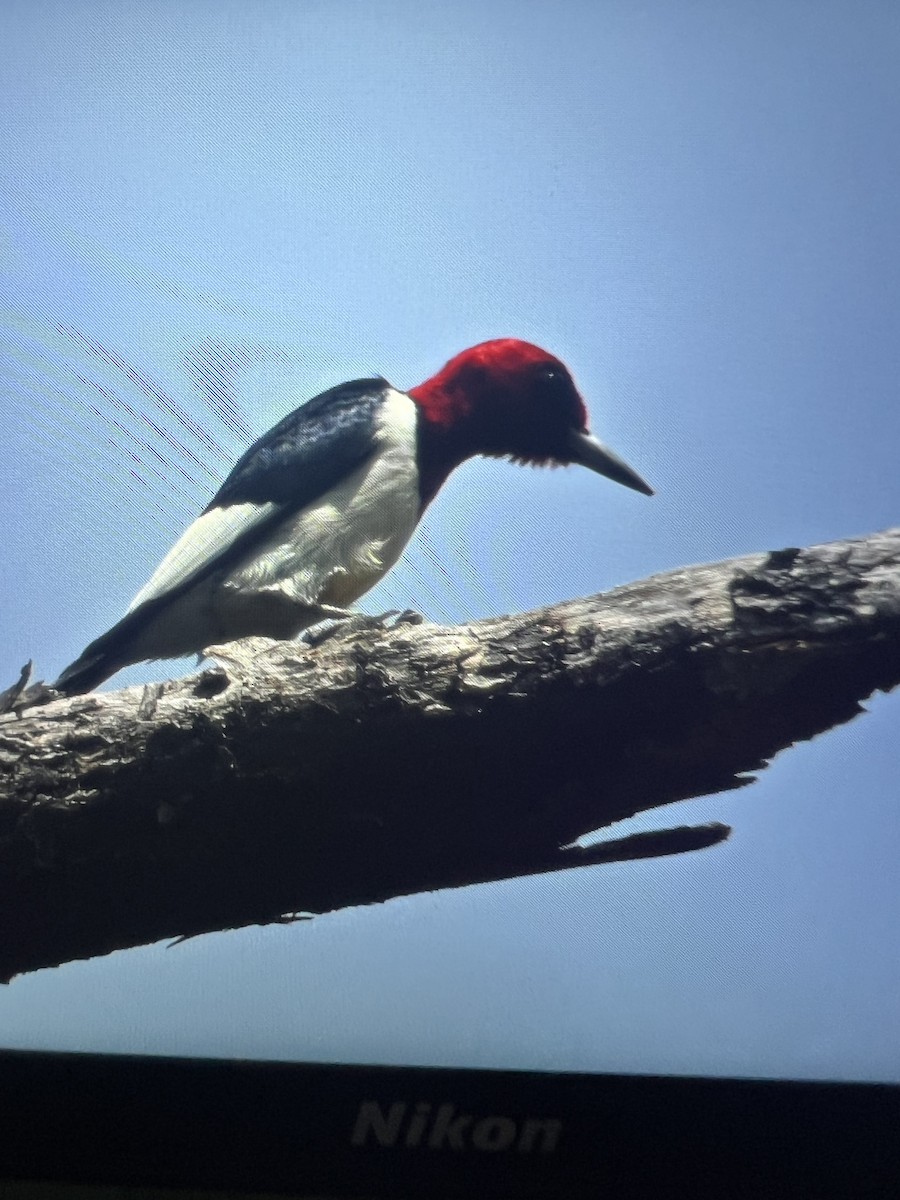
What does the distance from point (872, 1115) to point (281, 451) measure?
96cm

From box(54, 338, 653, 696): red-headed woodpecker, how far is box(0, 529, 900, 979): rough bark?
25cm

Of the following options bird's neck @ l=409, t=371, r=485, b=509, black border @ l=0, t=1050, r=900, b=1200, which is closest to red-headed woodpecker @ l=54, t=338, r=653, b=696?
bird's neck @ l=409, t=371, r=485, b=509

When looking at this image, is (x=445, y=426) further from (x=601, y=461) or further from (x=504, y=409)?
(x=601, y=461)

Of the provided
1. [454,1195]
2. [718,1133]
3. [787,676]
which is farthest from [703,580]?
[454,1195]

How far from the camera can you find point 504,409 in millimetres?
1415

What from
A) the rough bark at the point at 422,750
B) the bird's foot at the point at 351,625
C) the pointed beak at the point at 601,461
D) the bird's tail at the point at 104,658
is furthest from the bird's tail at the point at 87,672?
the pointed beak at the point at 601,461

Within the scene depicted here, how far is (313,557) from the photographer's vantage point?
134cm

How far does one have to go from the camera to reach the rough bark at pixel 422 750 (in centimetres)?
Result: 96

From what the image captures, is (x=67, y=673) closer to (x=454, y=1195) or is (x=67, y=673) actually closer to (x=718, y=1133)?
(x=454, y=1195)

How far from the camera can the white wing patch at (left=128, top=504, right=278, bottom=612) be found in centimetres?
116

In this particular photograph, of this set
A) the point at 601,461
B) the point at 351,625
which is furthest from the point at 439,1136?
the point at 601,461

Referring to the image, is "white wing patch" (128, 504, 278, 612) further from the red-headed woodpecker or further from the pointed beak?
the pointed beak

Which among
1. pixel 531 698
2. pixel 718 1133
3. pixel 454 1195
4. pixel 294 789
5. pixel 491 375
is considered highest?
pixel 491 375

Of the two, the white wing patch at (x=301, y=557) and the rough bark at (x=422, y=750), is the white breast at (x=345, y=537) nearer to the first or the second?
the white wing patch at (x=301, y=557)
